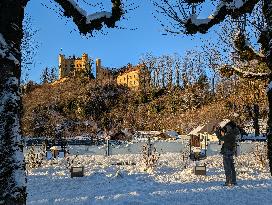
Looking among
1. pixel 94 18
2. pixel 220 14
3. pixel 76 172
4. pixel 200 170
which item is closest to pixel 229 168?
pixel 200 170

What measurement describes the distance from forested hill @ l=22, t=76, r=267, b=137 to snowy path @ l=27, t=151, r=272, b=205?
26012 millimetres

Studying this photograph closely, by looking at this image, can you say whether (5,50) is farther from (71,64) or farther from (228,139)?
(71,64)

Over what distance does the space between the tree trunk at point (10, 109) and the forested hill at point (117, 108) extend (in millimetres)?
35391

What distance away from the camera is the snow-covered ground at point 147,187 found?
28.2ft

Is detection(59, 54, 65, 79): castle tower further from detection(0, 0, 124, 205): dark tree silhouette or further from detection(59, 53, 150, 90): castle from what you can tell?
detection(0, 0, 124, 205): dark tree silhouette

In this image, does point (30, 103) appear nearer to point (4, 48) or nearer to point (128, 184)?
point (128, 184)

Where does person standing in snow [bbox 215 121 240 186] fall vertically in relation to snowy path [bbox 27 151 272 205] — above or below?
above

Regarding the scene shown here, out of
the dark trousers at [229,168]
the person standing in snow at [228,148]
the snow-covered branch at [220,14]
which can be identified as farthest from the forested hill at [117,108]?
the snow-covered branch at [220,14]

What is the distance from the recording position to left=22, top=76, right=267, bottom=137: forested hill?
Answer: 4300 centimetres

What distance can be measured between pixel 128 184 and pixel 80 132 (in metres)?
33.6

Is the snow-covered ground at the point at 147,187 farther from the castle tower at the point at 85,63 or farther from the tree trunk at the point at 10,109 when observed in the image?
Answer: the castle tower at the point at 85,63

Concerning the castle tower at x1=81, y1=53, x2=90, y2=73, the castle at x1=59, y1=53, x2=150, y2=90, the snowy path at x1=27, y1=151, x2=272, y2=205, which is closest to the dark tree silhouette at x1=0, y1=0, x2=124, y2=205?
the snowy path at x1=27, y1=151, x2=272, y2=205

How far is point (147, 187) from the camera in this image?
34.0ft

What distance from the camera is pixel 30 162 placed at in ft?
49.4
